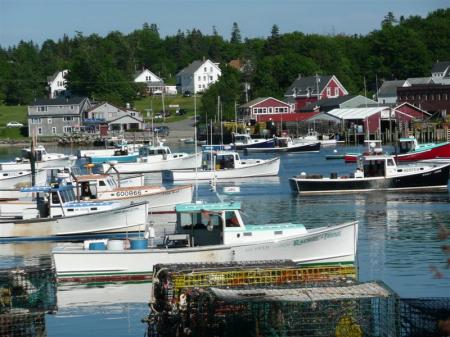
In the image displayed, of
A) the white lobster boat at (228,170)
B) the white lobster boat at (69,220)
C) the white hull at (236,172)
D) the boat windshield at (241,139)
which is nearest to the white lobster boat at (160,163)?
the white lobster boat at (228,170)

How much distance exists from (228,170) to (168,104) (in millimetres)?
87164

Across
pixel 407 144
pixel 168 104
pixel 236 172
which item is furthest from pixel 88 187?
pixel 168 104

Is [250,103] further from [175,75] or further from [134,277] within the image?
[134,277]

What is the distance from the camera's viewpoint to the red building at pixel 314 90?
13375 cm

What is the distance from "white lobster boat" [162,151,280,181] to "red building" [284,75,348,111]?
65354 millimetres

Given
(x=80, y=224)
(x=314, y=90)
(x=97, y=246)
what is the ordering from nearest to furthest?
(x=97, y=246) → (x=80, y=224) → (x=314, y=90)

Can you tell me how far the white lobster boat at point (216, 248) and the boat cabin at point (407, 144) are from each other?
5610 cm

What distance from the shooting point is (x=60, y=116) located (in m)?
141

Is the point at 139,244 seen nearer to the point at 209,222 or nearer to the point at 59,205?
the point at 209,222

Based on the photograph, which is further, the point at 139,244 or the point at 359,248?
the point at 359,248

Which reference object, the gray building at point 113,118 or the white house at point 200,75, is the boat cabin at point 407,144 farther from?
the white house at point 200,75

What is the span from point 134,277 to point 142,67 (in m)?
162

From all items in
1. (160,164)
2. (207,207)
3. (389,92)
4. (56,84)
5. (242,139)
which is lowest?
(160,164)

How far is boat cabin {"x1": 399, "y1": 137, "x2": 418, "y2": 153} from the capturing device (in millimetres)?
84625
